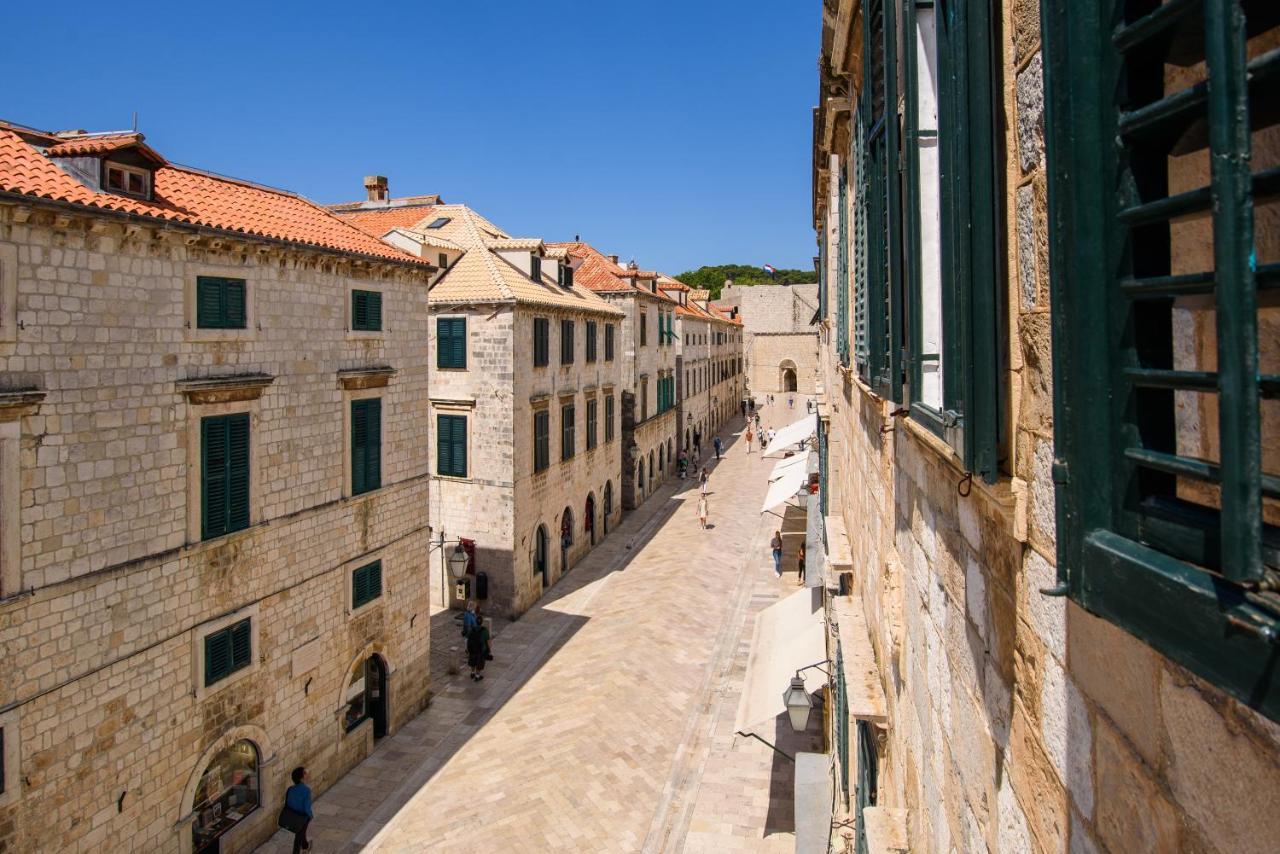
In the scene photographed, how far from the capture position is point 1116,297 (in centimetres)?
141

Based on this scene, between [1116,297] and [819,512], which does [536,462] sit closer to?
[819,512]

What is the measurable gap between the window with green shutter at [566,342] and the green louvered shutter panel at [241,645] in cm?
1344

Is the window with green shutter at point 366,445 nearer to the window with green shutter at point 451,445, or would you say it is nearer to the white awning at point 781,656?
the window with green shutter at point 451,445

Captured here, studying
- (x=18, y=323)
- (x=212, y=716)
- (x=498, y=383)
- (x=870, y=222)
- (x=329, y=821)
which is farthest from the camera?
(x=498, y=383)

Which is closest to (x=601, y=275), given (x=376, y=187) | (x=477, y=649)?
(x=376, y=187)

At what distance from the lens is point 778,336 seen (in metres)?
73.6

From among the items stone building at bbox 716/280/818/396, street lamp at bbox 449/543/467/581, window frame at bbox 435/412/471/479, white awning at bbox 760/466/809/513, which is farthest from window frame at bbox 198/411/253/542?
stone building at bbox 716/280/818/396

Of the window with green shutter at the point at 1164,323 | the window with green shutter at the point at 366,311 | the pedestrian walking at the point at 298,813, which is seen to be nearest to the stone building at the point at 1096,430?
the window with green shutter at the point at 1164,323

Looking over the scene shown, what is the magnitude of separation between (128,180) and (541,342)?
12.2 metres

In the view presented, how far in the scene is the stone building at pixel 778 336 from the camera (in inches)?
2872

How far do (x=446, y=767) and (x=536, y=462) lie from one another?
31.0ft

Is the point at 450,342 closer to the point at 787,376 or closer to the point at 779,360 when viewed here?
the point at 779,360

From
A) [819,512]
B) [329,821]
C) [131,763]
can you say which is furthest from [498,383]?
[131,763]

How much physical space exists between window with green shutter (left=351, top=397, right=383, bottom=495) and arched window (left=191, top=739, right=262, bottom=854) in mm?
4269
